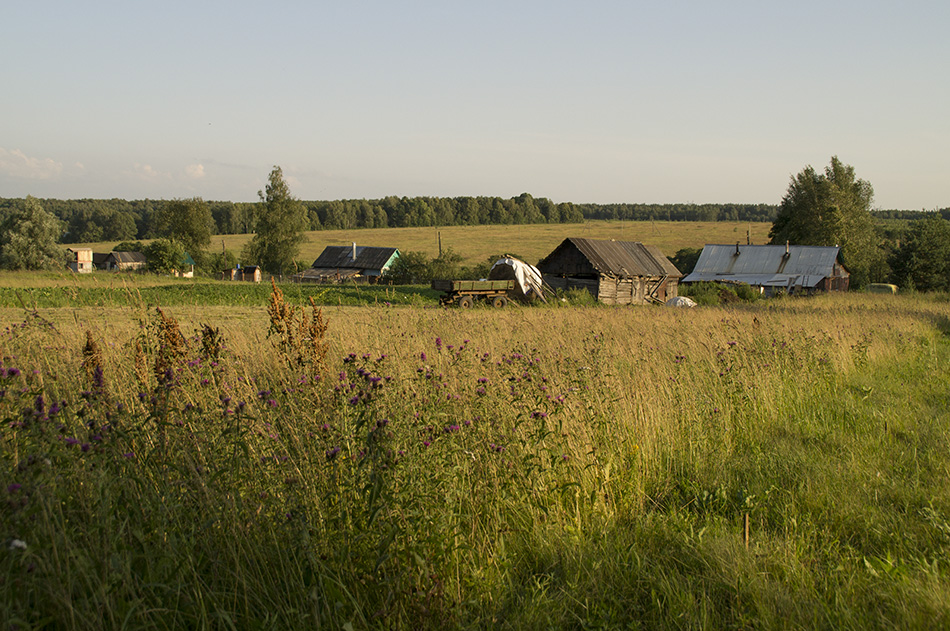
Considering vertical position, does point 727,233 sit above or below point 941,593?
above

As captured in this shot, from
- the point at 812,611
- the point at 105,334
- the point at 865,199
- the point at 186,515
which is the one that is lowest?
the point at 812,611

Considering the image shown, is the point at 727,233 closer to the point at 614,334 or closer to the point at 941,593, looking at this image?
the point at 614,334

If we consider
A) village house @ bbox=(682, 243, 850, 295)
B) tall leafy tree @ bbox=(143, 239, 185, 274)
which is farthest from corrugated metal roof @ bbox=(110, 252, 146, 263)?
village house @ bbox=(682, 243, 850, 295)

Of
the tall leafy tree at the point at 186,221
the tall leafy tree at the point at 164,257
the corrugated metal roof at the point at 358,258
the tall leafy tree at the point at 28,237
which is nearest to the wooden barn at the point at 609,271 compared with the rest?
the corrugated metal roof at the point at 358,258

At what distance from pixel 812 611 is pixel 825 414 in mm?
3872

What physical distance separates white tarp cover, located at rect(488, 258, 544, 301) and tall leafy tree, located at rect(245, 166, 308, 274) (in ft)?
117

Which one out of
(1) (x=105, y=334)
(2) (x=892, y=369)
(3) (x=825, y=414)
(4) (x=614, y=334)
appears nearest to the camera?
(1) (x=105, y=334)

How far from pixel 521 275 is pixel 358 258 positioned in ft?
127

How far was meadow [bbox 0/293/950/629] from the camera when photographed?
2406 millimetres

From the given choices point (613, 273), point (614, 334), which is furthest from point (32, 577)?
point (613, 273)

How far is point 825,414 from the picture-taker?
598 cm

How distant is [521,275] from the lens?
27.5 meters

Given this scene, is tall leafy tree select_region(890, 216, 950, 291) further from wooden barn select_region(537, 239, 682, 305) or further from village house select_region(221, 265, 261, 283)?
village house select_region(221, 265, 261, 283)

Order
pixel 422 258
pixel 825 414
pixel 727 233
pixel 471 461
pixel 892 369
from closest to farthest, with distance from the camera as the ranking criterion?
pixel 471 461 < pixel 825 414 < pixel 892 369 < pixel 422 258 < pixel 727 233
